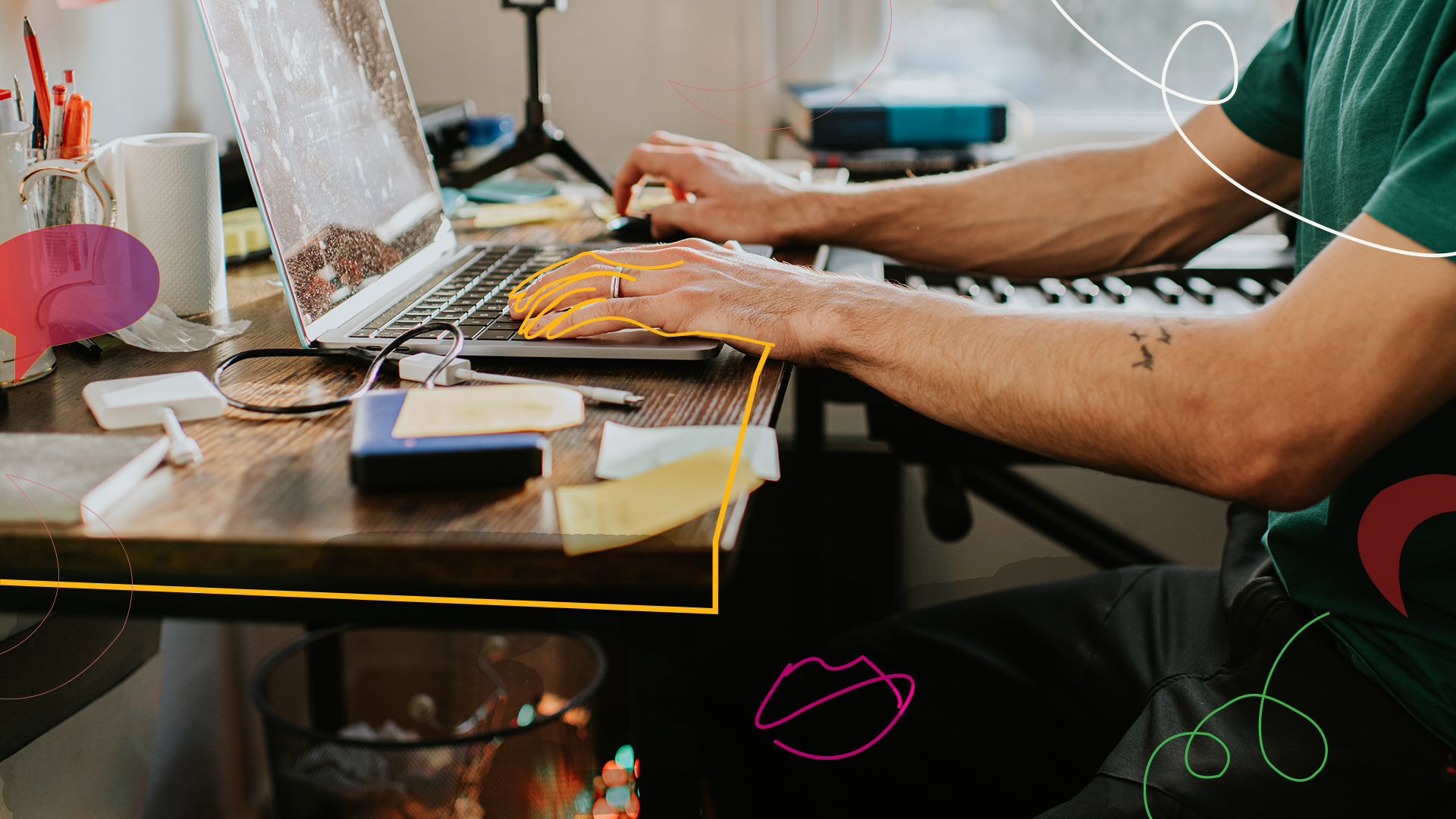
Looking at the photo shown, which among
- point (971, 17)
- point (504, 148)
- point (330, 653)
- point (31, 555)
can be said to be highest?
point (971, 17)

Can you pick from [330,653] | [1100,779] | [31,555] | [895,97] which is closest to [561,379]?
[31,555]

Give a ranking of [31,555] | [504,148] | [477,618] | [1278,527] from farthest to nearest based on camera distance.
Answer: [504,148] → [1278,527] → [477,618] → [31,555]

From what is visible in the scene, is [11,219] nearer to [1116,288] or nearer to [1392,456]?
[1392,456]

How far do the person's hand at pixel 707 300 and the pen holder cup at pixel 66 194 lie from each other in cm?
31

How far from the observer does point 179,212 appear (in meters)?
0.80

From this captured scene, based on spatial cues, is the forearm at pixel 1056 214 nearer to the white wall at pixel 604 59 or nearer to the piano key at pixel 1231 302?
the piano key at pixel 1231 302

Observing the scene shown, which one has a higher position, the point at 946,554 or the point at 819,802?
the point at 819,802

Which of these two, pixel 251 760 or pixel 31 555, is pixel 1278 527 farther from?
pixel 251 760

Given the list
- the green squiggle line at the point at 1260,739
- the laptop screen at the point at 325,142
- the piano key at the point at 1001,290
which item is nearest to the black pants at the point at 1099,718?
the green squiggle line at the point at 1260,739

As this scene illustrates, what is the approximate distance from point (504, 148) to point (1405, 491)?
3.57ft

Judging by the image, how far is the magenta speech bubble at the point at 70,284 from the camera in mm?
659

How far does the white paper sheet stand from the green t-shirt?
0.35m

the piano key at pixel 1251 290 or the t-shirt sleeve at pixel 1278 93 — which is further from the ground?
the t-shirt sleeve at pixel 1278 93

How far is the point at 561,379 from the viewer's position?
2.16ft
